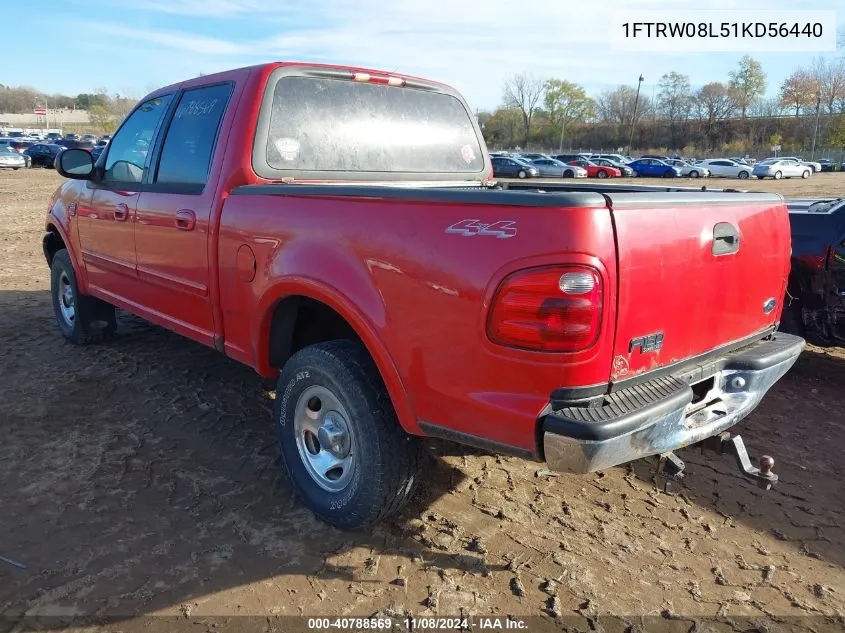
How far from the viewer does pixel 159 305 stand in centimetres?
417

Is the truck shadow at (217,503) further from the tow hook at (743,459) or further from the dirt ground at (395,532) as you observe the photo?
the tow hook at (743,459)

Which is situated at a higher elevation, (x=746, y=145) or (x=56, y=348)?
(x=746, y=145)

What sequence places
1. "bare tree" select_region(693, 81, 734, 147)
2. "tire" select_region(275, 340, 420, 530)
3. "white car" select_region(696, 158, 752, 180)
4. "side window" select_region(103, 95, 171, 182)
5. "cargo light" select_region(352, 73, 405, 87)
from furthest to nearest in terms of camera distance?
"bare tree" select_region(693, 81, 734, 147) < "white car" select_region(696, 158, 752, 180) < "side window" select_region(103, 95, 171, 182) < "cargo light" select_region(352, 73, 405, 87) < "tire" select_region(275, 340, 420, 530)

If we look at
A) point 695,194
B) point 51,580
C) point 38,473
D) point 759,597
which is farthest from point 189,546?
point 695,194

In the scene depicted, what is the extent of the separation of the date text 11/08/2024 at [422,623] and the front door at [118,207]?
9.22ft

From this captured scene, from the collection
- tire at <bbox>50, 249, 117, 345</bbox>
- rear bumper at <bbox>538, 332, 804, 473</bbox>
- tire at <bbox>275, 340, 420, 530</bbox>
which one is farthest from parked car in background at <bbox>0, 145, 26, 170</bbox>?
rear bumper at <bbox>538, 332, 804, 473</bbox>

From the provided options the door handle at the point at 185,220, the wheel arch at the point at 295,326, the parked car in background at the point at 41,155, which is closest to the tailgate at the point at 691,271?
the wheel arch at the point at 295,326

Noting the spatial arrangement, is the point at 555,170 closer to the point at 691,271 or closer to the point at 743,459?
the point at 743,459

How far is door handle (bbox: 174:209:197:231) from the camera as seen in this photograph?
3574 millimetres

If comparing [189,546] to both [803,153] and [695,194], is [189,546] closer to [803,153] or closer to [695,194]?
[695,194]

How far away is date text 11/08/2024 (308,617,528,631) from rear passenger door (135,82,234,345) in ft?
5.97

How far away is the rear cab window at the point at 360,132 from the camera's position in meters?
3.55

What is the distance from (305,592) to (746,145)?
94813 millimetres

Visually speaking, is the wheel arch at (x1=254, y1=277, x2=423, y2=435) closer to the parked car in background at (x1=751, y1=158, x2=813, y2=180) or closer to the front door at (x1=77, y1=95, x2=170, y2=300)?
the front door at (x1=77, y1=95, x2=170, y2=300)
